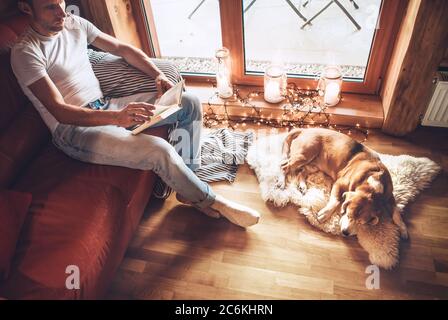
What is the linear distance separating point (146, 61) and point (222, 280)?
3.82 ft

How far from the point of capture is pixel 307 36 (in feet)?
7.48

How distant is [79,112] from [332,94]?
1.48 meters

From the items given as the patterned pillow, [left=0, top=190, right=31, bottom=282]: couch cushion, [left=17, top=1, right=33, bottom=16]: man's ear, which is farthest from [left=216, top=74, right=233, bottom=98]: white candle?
[left=0, top=190, right=31, bottom=282]: couch cushion

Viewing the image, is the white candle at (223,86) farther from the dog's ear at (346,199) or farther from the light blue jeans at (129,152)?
the dog's ear at (346,199)

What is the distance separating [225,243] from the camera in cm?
154

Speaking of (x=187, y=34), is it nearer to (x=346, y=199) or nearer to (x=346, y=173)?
(x=346, y=173)

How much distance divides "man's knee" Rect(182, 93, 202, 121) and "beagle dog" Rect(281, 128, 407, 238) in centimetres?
56

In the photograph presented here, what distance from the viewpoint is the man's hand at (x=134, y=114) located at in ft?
4.28

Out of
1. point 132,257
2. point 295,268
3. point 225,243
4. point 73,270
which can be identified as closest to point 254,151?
point 225,243

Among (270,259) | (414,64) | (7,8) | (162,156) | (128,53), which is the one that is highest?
(7,8)

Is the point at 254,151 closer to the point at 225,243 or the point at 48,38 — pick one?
the point at 225,243

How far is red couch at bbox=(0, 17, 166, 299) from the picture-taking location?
Result: 3.59ft

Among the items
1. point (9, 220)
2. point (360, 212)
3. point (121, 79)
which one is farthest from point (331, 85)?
point (9, 220)

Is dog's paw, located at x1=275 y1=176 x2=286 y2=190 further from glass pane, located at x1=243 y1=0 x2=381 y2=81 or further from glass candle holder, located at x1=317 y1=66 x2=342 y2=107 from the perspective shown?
glass pane, located at x1=243 y1=0 x2=381 y2=81
